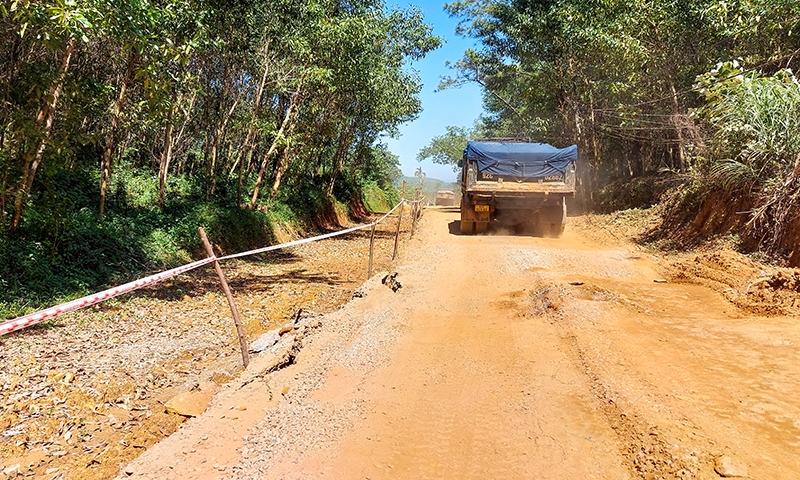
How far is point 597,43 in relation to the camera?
1540 centimetres

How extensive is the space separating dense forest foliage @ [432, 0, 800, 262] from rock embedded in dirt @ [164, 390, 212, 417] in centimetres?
841

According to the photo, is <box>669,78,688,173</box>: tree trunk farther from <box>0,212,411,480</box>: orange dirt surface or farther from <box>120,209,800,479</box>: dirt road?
<box>0,212,411,480</box>: orange dirt surface

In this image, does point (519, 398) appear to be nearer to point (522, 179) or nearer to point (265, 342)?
point (265, 342)

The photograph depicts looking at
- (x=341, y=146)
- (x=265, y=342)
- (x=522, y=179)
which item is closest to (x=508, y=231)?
(x=522, y=179)

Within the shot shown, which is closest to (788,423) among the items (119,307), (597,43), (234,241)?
(119,307)

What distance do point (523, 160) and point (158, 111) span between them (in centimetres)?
876

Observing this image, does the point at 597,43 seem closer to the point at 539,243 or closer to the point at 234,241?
the point at 539,243

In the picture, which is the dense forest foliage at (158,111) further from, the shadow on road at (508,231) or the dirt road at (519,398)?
the shadow on road at (508,231)

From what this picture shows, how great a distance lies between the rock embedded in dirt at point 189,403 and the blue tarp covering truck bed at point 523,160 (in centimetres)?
948

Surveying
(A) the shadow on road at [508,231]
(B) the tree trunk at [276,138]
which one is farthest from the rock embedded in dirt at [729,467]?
(B) the tree trunk at [276,138]

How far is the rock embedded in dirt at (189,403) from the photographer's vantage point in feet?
14.6

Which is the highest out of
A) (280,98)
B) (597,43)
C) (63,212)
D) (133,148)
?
(597,43)

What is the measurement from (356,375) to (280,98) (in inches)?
549

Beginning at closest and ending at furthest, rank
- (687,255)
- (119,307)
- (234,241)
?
(119,307)
(687,255)
(234,241)
